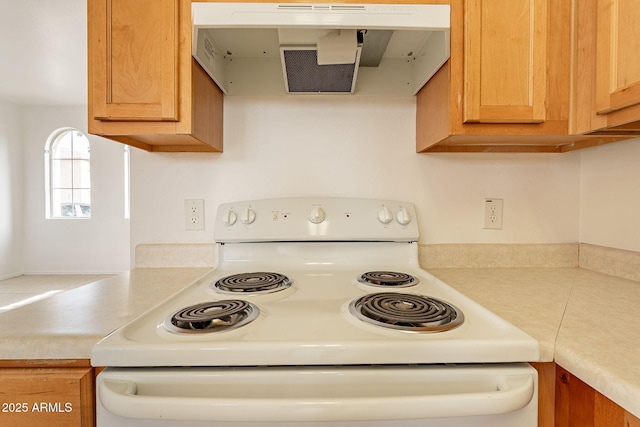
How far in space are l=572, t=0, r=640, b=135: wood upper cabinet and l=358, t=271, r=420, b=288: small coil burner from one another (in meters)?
0.69

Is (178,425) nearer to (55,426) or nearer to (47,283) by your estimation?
(55,426)

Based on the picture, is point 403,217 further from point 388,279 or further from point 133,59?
point 133,59

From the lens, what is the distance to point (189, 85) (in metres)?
0.98

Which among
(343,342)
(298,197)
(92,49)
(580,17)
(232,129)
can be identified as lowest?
(343,342)

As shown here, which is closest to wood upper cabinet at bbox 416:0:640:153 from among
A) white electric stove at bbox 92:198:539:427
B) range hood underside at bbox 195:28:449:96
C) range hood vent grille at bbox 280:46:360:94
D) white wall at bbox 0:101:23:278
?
range hood underside at bbox 195:28:449:96

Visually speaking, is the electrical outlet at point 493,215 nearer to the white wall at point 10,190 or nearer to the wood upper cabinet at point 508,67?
the wood upper cabinet at point 508,67

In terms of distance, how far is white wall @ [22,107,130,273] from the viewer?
526 centimetres

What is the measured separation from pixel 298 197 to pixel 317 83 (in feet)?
1.46

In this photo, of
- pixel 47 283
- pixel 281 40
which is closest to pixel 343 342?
pixel 281 40

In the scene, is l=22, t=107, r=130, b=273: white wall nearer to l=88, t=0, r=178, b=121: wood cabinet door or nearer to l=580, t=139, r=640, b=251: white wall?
l=88, t=0, r=178, b=121: wood cabinet door

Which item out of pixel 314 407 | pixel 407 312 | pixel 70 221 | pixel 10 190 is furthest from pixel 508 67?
pixel 10 190

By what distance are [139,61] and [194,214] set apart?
583mm

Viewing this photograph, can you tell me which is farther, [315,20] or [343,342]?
[315,20]

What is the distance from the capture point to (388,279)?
3.38 feet
